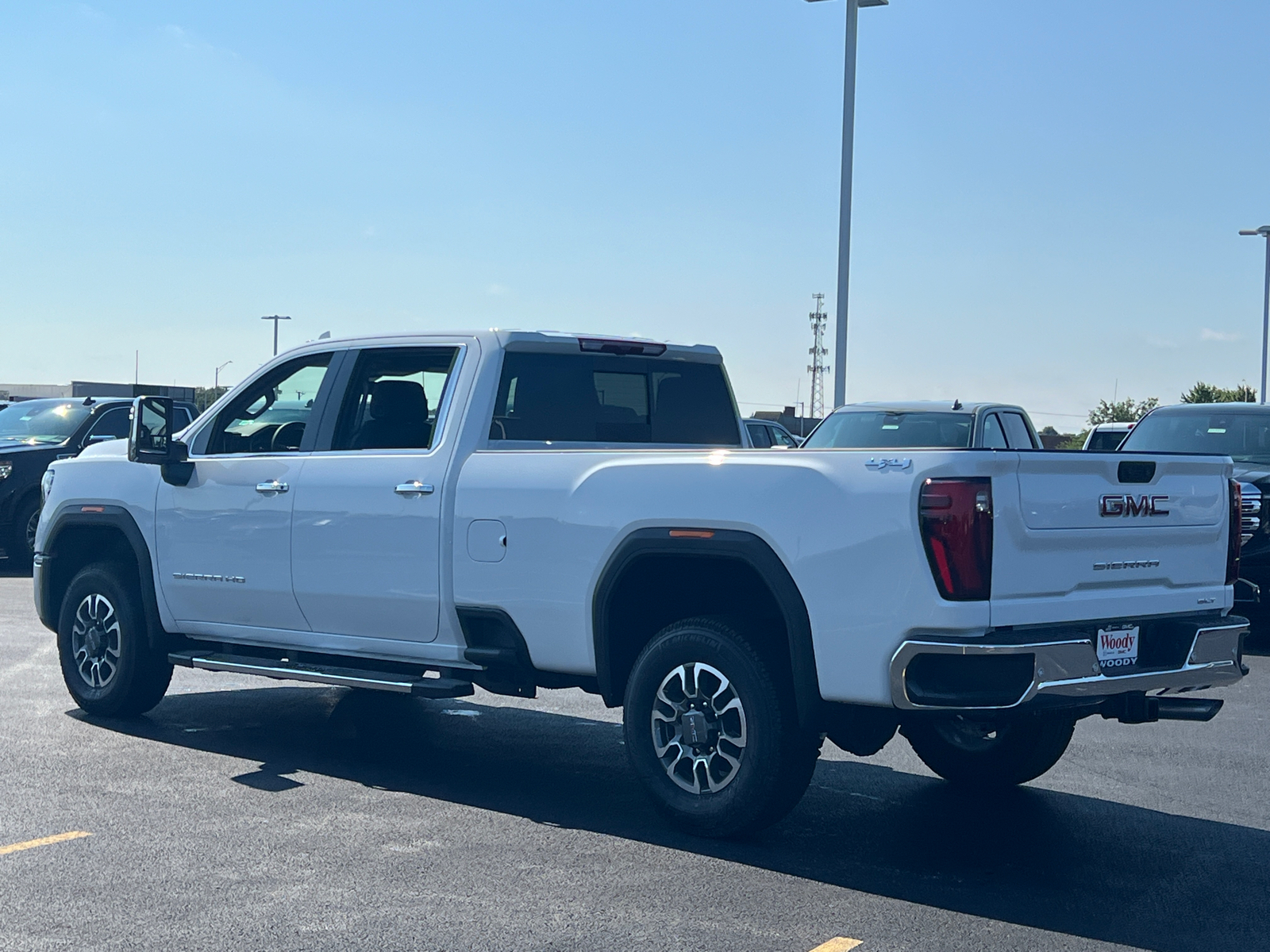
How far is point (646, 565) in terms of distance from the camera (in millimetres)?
6426

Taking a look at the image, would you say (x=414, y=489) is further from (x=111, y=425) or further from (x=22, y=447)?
(x=111, y=425)

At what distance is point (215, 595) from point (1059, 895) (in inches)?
184

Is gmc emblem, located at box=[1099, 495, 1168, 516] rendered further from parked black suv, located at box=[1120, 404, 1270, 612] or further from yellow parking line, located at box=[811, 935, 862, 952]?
parked black suv, located at box=[1120, 404, 1270, 612]

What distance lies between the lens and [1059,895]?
545 centimetres

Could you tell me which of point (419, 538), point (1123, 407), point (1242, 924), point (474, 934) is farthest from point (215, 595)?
point (1123, 407)

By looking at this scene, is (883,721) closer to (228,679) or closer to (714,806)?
(714,806)

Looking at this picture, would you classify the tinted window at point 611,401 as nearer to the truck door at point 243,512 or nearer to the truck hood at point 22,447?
the truck door at point 243,512

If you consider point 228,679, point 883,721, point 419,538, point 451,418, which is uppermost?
point 451,418

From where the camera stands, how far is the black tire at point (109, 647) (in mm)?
8539

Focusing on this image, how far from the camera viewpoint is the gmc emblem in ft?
19.2

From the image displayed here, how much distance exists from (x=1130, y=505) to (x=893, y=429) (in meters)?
8.70

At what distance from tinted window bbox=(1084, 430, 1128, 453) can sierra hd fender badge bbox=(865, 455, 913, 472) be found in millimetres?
11673

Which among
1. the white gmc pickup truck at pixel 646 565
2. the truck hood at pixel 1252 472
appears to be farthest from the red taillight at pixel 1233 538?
the truck hood at pixel 1252 472

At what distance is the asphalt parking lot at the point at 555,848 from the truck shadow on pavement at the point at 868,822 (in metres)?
0.02
